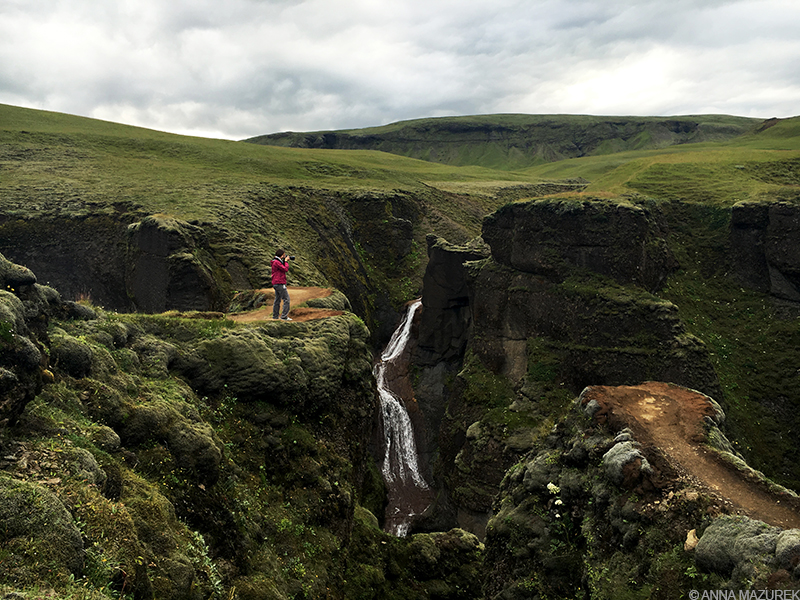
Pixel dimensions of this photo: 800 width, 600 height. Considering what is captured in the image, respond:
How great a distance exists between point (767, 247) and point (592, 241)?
12.7 m

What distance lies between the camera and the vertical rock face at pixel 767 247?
35.2 meters

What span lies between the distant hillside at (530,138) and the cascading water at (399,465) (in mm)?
150078

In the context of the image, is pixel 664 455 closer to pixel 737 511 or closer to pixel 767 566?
pixel 737 511

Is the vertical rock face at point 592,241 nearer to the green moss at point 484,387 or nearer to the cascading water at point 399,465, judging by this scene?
the green moss at point 484,387

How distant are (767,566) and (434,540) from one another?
1468 cm

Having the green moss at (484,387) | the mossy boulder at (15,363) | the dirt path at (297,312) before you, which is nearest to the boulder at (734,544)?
the mossy boulder at (15,363)

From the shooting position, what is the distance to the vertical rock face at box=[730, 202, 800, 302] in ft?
115

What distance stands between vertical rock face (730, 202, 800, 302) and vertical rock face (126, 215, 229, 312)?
39532 mm

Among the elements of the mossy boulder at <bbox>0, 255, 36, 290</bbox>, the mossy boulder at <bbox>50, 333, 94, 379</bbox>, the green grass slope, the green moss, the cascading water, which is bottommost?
the cascading water

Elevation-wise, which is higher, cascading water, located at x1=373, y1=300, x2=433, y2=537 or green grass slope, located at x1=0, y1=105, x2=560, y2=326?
green grass slope, located at x1=0, y1=105, x2=560, y2=326

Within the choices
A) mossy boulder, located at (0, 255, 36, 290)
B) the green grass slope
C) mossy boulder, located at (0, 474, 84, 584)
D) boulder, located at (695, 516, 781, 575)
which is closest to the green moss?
the green grass slope

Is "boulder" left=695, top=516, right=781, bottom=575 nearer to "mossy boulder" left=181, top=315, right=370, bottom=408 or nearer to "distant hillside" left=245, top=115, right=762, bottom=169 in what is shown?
"mossy boulder" left=181, top=315, right=370, bottom=408

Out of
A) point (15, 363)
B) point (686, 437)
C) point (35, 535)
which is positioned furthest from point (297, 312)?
point (35, 535)

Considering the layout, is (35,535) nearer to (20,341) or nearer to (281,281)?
(20,341)
